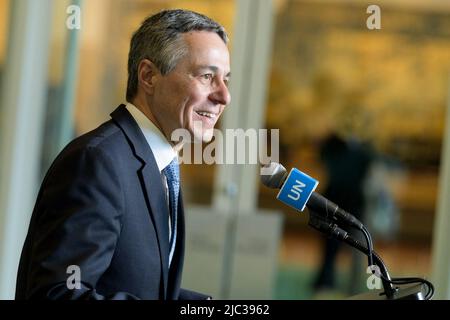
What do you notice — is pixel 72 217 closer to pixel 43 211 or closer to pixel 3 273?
pixel 43 211

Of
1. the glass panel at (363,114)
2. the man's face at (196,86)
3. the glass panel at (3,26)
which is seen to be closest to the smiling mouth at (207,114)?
the man's face at (196,86)

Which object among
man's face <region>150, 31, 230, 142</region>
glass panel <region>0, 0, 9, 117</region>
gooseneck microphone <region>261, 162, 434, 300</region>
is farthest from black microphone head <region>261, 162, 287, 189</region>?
glass panel <region>0, 0, 9, 117</region>

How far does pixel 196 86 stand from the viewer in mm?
1771

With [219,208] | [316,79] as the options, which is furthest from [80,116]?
[316,79]

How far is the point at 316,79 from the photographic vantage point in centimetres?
507

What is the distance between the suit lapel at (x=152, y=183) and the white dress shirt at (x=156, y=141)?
0.09 ft

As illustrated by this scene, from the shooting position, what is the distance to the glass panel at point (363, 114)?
494 cm

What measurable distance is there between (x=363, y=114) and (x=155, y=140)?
3.36m

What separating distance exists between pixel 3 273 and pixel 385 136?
229 cm

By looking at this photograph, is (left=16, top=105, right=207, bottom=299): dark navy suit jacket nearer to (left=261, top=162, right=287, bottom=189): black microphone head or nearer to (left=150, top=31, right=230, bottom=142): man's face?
(left=150, top=31, right=230, bottom=142): man's face

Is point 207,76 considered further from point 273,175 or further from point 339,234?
point 339,234

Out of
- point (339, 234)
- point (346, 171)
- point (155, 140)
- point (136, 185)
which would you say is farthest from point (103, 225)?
point (346, 171)

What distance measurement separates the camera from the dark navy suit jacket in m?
1.49

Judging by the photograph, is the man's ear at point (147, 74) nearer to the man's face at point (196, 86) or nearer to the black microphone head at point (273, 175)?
the man's face at point (196, 86)
